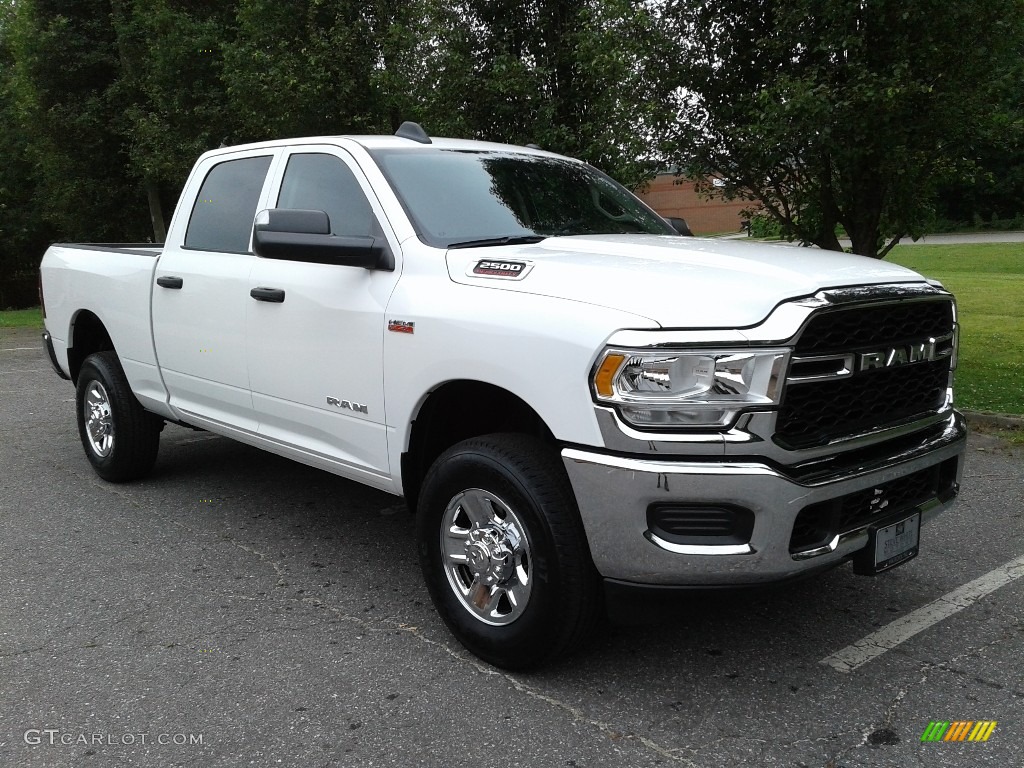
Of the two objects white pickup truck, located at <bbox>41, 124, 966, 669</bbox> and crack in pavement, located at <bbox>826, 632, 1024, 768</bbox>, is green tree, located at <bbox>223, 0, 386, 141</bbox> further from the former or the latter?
crack in pavement, located at <bbox>826, 632, 1024, 768</bbox>

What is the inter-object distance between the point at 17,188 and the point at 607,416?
112 feet

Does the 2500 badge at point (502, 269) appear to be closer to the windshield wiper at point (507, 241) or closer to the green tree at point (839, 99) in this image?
the windshield wiper at point (507, 241)

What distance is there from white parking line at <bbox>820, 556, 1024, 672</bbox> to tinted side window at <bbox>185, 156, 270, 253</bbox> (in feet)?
11.2

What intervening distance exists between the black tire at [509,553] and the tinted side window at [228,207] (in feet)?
6.82

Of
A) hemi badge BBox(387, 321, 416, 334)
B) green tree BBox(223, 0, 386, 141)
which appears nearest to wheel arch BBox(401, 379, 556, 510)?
hemi badge BBox(387, 321, 416, 334)

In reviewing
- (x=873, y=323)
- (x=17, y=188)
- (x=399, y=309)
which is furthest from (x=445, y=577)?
(x=17, y=188)

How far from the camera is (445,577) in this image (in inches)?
147

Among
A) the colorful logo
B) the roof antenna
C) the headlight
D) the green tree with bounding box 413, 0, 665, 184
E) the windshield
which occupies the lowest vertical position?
the colorful logo

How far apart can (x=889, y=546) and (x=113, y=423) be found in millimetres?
4680

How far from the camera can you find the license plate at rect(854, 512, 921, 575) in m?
3.31

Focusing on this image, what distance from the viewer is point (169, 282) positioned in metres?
5.34

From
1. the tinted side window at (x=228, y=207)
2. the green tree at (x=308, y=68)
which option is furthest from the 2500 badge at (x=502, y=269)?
the green tree at (x=308, y=68)

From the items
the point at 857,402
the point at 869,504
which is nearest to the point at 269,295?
the point at 857,402

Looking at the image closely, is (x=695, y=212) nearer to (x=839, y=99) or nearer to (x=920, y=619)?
(x=839, y=99)
